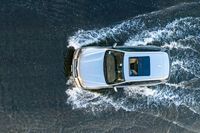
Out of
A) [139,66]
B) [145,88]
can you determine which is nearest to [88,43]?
[139,66]

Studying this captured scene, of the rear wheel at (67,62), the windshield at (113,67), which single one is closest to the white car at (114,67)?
the windshield at (113,67)

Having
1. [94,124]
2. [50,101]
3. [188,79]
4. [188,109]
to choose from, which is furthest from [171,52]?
[50,101]

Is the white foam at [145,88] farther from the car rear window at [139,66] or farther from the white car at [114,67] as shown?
the car rear window at [139,66]

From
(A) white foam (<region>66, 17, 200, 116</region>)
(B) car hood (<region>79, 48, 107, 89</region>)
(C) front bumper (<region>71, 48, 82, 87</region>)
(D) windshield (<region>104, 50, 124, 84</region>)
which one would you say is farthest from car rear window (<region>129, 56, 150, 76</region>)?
(C) front bumper (<region>71, 48, 82, 87</region>)

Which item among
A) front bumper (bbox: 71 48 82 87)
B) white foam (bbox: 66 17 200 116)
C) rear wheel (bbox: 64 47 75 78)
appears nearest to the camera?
front bumper (bbox: 71 48 82 87)

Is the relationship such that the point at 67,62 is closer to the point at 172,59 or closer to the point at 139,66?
the point at 139,66

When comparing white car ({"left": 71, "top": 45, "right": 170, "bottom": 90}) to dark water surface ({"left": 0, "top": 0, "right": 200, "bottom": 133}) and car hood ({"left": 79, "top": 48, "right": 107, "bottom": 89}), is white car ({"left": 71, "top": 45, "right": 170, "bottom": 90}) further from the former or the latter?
dark water surface ({"left": 0, "top": 0, "right": 200, "bottom": 133})
